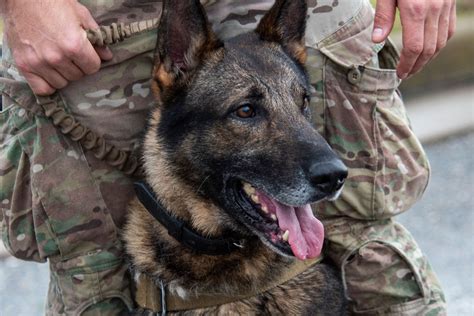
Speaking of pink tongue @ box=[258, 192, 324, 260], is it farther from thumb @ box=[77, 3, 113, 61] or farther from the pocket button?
thumb @ box=[77, 3, 113, 61]

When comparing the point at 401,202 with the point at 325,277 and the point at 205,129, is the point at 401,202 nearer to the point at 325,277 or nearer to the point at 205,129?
the point at 325,277

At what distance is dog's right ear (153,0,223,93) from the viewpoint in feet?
8.93

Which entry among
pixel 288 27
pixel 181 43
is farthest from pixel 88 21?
pixel 288 27

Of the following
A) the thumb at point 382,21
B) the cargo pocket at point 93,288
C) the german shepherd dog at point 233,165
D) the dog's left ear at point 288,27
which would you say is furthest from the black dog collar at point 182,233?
the thumb at point 382,21

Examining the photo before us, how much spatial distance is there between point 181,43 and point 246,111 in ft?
1.07

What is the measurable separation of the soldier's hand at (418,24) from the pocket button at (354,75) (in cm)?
18

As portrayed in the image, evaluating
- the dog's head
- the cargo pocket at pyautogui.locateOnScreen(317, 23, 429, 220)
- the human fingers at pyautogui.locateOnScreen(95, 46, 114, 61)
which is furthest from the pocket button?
the human fingers at pyautogui.locateOnScreen(95, 46, 114, 61)

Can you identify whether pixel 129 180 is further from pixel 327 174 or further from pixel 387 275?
pixel 387 275

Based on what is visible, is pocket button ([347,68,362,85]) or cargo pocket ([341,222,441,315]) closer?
pocket button ([347,68,362,85])

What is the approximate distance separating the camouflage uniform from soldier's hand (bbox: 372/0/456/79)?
21cm

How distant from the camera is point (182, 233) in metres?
2.87

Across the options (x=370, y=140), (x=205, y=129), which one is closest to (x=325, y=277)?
(x=370, y=140)

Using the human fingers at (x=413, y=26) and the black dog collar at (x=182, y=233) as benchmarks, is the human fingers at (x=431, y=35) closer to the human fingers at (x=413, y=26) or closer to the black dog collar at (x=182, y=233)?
the human fingers at (x=413, y=26)

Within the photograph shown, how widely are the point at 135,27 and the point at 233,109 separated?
0.43 metres
